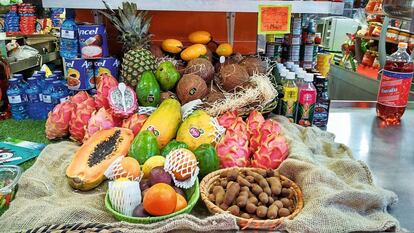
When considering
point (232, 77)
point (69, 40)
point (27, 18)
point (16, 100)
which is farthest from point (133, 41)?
point (27, 18)

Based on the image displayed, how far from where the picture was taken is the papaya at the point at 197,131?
136 centimetres

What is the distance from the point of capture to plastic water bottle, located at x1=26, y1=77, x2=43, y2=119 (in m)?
1.86

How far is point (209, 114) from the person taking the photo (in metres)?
1.59

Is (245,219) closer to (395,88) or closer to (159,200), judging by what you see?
(159,200)

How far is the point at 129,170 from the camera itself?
3.63 feet

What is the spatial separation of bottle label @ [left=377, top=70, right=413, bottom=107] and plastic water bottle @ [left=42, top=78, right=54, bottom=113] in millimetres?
1714

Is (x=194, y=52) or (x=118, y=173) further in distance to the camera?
(x=194, y=52)

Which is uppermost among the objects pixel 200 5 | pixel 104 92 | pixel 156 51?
pixel 200 5

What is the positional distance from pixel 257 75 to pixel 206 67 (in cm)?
26

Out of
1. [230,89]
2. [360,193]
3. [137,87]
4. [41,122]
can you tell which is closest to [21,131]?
[41,122]

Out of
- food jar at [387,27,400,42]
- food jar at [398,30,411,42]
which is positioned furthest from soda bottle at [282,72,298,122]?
food jar at [387,27,400,42]

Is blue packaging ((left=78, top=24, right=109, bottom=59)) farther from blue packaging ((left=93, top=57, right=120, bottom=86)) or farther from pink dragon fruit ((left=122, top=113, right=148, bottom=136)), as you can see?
pink dragon fruit ((left=122, top=113, right=148, bottom=136))

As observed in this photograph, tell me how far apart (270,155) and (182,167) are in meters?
0.36

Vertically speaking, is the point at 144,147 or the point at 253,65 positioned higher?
the point at 253,65
